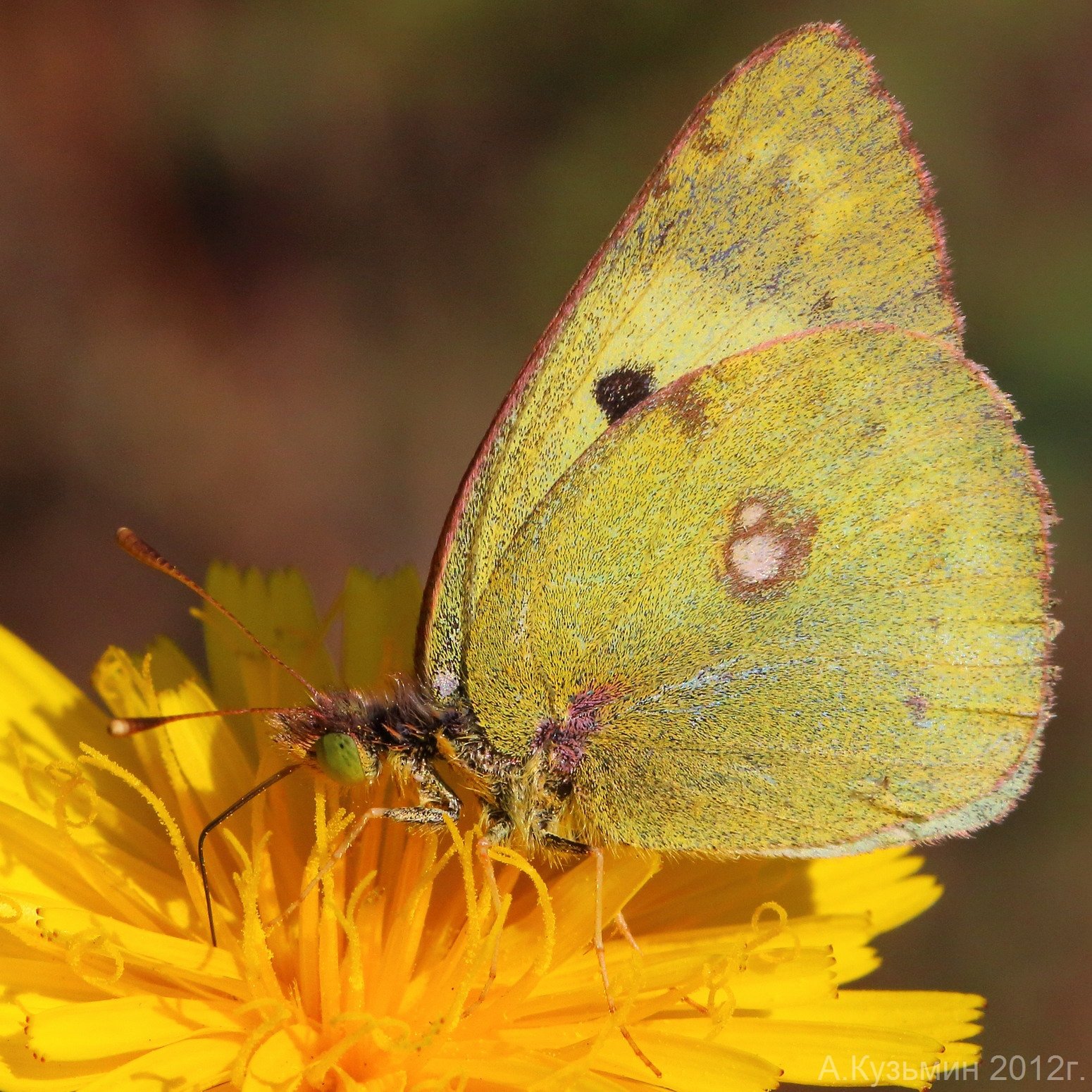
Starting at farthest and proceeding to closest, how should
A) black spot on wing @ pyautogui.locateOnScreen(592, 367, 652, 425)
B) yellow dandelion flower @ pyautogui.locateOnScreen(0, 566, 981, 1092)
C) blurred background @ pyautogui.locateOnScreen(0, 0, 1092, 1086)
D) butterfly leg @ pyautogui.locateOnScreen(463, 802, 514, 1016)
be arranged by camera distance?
blurred background @ pyautogui.locateOnScreen(0, 0, 1092, 1086) → black spot on wing @ pyautogui.locateOnScreen(592, 367, 652, 425) → butterfly leg @ pyautogui.locateOnScreen(463, 802, 514, 1016) → yellow dandelion flower @ pyautogui.locateOnScreen(0, 566, 981, 1092)

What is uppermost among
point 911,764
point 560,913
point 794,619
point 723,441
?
point 723,441

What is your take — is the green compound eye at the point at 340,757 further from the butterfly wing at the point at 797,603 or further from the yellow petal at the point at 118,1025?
the yellow petal at the point at 118,1025

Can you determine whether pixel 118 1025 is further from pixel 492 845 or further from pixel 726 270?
pixel 726 270

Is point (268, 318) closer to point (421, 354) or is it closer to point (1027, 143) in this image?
point (421, 354)

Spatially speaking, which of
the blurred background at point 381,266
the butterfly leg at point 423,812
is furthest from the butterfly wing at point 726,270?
the blurred background at point 381,266

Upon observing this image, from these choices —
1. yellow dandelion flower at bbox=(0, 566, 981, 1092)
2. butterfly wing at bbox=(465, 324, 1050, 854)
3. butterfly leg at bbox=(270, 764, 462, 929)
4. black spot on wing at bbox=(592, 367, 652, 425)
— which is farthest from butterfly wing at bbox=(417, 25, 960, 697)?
yellow dandelion flower at bbox=(0, 566, 981, 1092)

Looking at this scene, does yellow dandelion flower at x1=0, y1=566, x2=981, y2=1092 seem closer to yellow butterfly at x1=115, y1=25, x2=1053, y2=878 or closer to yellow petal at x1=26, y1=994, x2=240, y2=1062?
yellow petal at x1=26, y1=994, x2=240, y2=1062

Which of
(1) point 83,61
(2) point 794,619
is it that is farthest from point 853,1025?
(1) point 83,61
